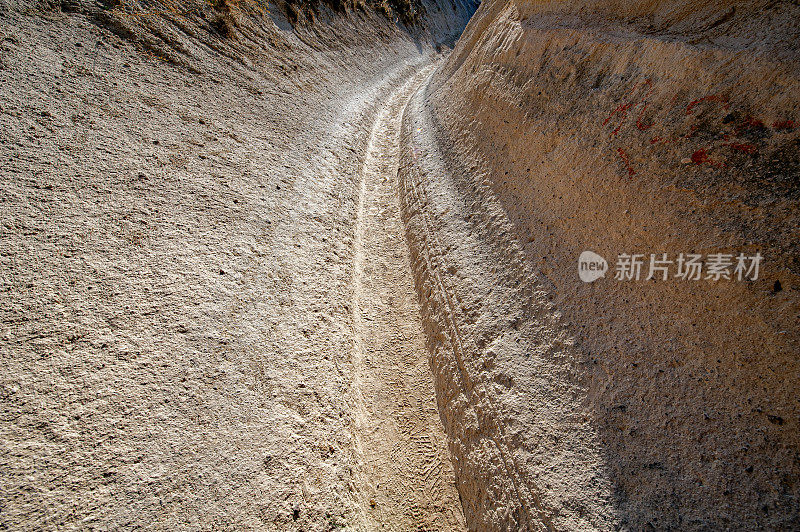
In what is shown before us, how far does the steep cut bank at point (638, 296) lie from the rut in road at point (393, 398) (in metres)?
0.17

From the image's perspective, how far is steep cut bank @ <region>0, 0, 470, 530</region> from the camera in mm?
1812

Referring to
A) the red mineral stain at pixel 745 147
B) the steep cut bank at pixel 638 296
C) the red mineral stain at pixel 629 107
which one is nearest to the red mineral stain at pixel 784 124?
the steep cut bank at pixel 638 296

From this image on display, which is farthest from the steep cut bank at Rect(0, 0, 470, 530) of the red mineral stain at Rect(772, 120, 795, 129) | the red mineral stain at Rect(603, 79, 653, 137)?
the red mineral stain at Rect(772, 120, 795, 129)

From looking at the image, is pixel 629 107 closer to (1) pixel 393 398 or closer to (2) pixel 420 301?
(2) pixel 420 301

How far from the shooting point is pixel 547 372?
232 cm

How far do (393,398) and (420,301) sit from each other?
1.04 m

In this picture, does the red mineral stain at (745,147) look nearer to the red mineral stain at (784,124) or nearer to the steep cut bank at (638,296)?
the steep cut bank at (638,296)

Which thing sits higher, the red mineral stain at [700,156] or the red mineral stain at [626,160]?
the red mineral stain at [700,156]

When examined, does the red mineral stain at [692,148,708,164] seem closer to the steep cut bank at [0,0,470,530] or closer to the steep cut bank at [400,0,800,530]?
the steep cut bank at [400,0,800,530]

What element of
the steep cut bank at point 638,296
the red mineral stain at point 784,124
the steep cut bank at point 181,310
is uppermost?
the red mineral stain at point 784,124

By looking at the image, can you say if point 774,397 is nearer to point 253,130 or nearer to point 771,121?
point 771,121

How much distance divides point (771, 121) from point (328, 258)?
3359 millimetres

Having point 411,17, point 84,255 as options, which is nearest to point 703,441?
point 84,255

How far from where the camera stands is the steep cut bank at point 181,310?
1812mm
